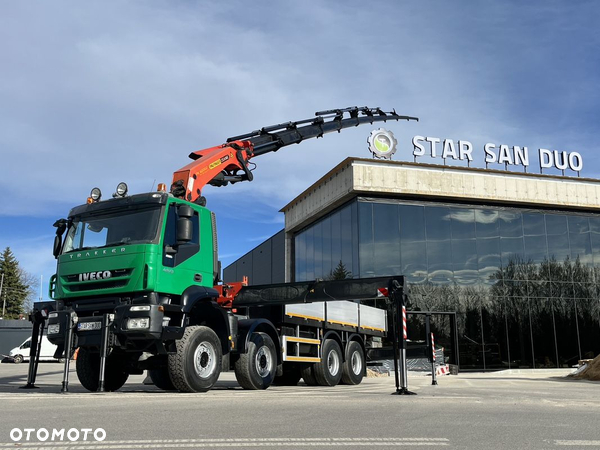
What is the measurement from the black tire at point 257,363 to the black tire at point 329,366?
2.27 metres

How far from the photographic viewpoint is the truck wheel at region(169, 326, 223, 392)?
10.3 meters

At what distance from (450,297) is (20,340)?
A: 34.4 m

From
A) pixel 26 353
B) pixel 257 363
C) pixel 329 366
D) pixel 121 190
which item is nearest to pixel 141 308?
pixel 121 190

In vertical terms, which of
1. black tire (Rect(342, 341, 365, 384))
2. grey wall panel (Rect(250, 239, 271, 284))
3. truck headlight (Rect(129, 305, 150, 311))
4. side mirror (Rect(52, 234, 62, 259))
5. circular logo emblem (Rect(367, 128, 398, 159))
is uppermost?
circular logo emblem (Rect(367, 128, 398, 159))

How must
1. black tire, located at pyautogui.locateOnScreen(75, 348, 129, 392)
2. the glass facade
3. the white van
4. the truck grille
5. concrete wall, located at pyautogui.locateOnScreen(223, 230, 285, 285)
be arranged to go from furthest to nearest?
concrete wall, located at pyautogui.locateOnScreen(223, 230, 285, 285)
the white van
the glass facade
black tire, located at pyautogui.locateOnScreen(75, 348, 129, 392)
the truck grille

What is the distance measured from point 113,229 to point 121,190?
85 centimetres

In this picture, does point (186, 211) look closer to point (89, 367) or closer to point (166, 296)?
point (166, 296)

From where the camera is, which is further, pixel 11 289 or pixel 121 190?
pixel 11 289

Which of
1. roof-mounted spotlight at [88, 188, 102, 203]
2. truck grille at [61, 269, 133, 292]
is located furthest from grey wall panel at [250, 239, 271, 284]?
truck grille at [61, 269, 133, 292]

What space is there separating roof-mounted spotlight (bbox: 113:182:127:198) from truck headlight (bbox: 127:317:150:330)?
8.13 feet

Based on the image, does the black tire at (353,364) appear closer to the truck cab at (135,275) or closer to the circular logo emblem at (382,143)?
the truck cab at (135,275)

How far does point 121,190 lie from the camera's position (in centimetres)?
1118
